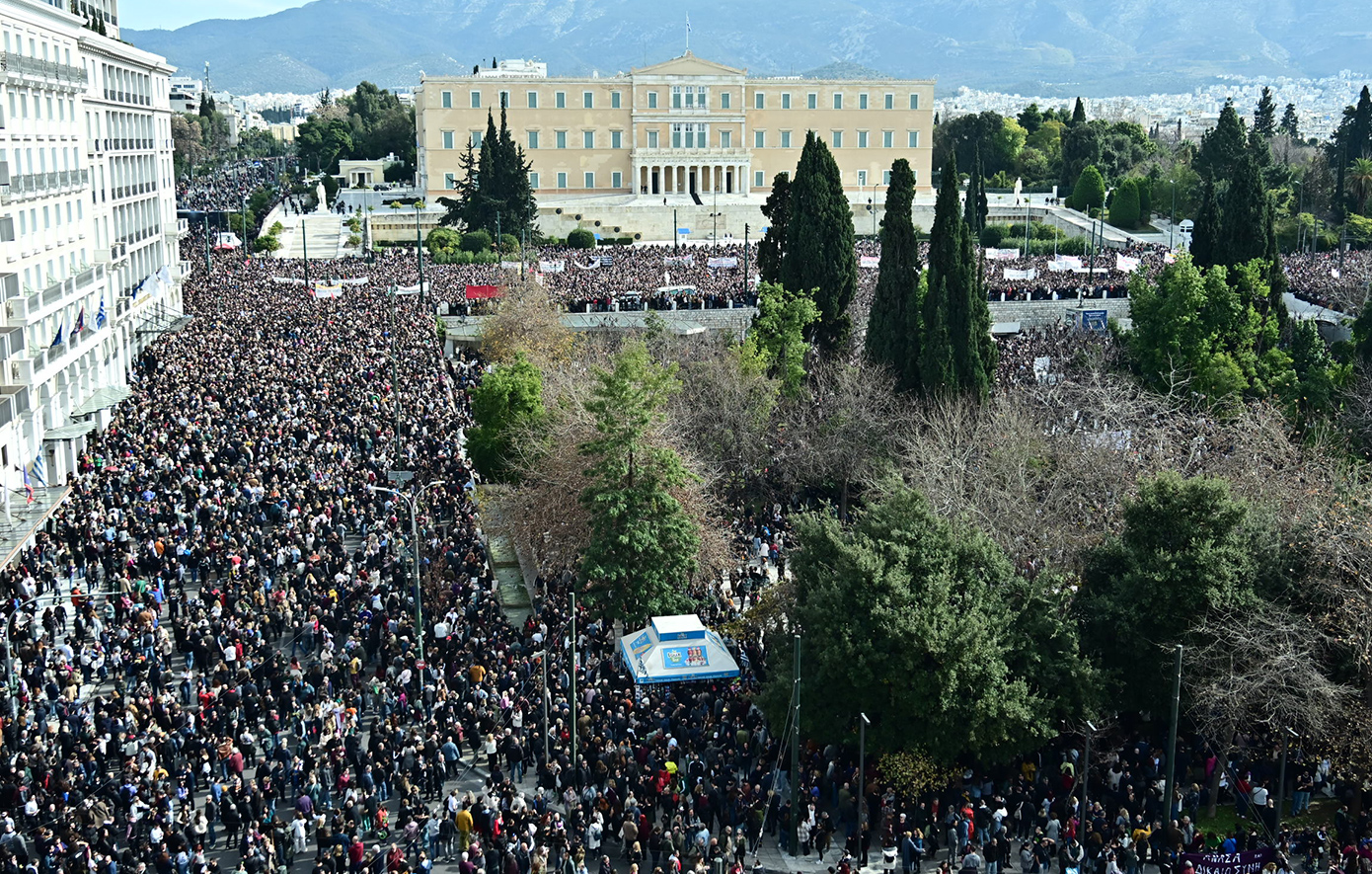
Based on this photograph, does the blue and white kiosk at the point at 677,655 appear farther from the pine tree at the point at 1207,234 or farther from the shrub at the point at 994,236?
the shrub at the point at 994,236

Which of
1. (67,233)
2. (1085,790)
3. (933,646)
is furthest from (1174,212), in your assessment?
(1085,790)

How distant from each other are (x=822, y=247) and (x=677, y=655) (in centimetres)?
2081

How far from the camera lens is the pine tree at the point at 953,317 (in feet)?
114

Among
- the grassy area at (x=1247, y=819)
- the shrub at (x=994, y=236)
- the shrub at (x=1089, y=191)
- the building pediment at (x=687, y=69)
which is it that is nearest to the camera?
the grassy area at (x=1247, y=819)

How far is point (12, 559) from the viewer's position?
27.9 m

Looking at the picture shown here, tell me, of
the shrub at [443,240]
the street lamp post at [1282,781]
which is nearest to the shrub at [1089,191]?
the shrub at [443,240]

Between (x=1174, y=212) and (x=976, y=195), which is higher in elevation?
(x=976, y=195)

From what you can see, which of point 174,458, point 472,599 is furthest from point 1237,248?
point 174,458

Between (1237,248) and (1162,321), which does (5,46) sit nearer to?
(1162,321)

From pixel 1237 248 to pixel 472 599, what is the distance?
2524 cm

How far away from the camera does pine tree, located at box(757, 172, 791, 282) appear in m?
42.7

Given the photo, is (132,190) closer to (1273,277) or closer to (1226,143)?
(1273,277)

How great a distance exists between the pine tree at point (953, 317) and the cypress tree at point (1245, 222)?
945 centimetres

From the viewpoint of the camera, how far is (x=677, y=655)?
2270 centimetres
